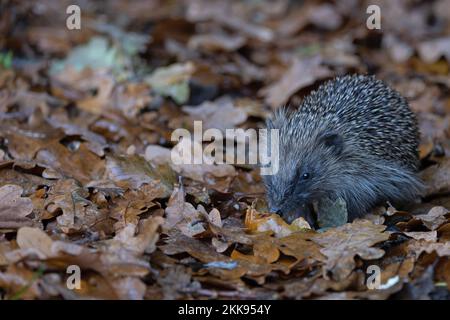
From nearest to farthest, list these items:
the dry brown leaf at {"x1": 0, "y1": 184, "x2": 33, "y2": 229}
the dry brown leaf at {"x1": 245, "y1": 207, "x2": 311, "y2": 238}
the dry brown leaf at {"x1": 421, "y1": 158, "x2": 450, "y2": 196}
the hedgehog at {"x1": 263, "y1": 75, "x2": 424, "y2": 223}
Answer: the dry brown leaf at {"x1": 0, "y1": 184, "x2": 33, "y2": 229} < the dry brown leaf at {"x1": 245, "y1": 207, "x2": 311, "y2": 238} < the hedgehog at {"x1": 263, "y1": 75, "x2": 424, "y2": 223} < the dry brown leaf at {"x1": 421, "y1": 158, "x2": 450, "y2": 196}

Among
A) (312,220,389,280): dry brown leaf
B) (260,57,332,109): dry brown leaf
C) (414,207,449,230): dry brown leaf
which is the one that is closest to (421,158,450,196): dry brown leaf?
(414,207,449,230): dry brown leaf

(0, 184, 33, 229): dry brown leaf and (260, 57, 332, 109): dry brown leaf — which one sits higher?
(260, 57, 332, 109): dry brown leaf

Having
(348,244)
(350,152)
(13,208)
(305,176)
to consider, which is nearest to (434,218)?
(348,244)

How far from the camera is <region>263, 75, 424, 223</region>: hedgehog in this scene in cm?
574

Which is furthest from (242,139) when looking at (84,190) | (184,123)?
(84,190)

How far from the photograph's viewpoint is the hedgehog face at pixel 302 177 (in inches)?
218

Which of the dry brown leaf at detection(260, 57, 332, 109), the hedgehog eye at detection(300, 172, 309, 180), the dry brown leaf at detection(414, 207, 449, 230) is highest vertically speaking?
the dry brown leaf at detection(260, 57, 332, 109)

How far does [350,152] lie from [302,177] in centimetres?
54

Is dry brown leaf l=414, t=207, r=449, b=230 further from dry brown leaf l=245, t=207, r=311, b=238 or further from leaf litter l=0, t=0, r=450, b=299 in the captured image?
dry brown leaf l=245, t=207, r=311, b=238

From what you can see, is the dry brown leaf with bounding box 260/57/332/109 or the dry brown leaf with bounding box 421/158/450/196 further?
the dry brown leaf with bounding box 260/57/332/109

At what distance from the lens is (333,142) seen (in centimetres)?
585

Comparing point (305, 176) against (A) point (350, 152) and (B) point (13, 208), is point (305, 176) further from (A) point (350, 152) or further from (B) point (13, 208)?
(B) point (13, 208)

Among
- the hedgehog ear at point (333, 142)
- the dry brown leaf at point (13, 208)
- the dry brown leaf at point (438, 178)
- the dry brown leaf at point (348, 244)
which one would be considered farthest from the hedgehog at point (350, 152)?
the dry brown leaf at point (13, 208)

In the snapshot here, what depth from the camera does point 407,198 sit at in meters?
5.98
